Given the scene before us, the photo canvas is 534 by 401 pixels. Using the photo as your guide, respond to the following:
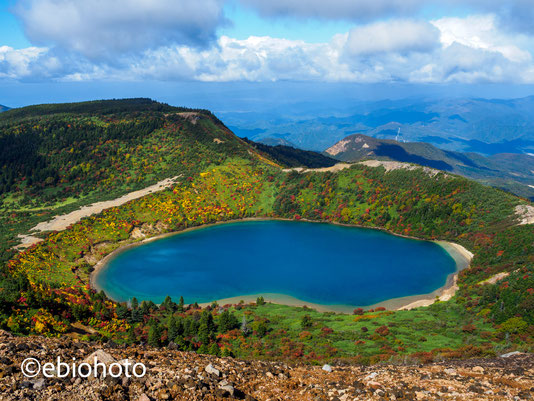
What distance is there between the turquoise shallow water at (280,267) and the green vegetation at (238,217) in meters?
7.98

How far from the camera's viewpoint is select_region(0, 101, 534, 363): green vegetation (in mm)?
49000

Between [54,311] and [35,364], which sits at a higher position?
[35,364]

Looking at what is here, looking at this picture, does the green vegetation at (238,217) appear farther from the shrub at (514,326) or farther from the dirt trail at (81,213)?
the dirt trail at (81,213)

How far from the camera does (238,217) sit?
14362 centimetres

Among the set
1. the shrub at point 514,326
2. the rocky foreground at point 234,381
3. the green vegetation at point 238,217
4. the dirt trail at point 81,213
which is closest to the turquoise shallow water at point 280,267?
the green vegetation at point 238,217

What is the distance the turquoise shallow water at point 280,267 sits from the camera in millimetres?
80438

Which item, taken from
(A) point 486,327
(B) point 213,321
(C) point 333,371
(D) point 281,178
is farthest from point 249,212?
(C) point 333,371

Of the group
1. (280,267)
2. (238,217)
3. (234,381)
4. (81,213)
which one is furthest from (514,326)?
(81,213)

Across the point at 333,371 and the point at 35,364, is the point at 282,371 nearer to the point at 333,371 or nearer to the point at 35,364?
the point at 333,371

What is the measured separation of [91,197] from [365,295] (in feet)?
405

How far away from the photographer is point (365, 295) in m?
77.9

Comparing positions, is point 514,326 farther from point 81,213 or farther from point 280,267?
point 81,213

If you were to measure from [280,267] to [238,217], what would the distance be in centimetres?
5221

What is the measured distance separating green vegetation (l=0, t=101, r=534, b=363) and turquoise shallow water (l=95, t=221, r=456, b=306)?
7982 mm
